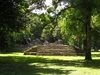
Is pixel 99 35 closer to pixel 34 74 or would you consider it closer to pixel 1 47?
pixel 1 47

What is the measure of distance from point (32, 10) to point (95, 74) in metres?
18.2

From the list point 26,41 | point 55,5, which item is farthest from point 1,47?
point 26,41

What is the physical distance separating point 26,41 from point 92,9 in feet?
192

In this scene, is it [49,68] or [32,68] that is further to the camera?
[49,68]

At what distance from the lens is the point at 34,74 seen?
51.8ft

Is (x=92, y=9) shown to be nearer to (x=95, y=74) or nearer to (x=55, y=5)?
(x=55, y=5)

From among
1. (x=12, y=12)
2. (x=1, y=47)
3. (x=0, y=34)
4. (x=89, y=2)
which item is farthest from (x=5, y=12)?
(x=89, y=2)

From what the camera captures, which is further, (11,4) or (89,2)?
(89,2)

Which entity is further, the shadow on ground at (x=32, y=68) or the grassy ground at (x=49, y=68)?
the grassy ground at (x=49, y=68)

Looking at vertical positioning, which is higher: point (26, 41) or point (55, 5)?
point (55, 5)

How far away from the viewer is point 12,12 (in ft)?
80.2

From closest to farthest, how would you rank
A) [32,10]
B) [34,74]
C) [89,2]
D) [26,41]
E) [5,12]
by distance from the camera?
[34,74]
[5,12]
[89,2]
[32,10]
[26,41]

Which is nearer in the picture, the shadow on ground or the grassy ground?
the shadow on ground

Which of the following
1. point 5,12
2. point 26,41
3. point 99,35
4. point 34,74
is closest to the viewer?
point 34,74
